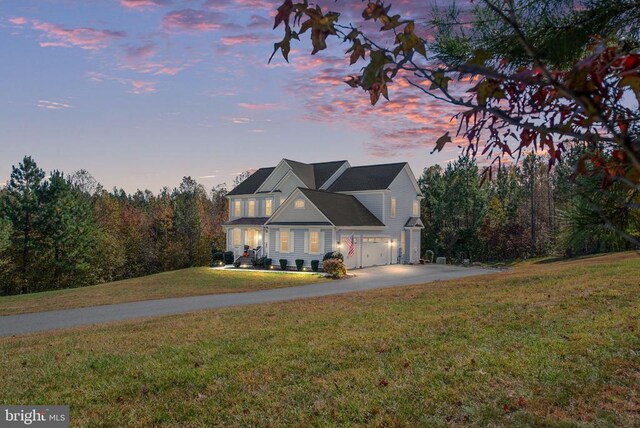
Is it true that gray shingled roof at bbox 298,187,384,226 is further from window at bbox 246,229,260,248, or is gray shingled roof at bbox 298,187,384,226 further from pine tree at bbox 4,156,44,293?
pine tree at bbox 4,156,44,293

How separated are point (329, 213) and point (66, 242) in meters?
25.4

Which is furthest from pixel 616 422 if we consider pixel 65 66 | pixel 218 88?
pixel 65 66

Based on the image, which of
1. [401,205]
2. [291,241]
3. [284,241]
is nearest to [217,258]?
[284,241]

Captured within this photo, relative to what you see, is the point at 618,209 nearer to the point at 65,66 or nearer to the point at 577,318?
the point at 577,318

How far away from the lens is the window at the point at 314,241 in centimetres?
3438

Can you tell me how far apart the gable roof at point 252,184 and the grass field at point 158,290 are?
1246 cm

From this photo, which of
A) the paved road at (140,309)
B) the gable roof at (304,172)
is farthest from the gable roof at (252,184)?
the paved road at (140,309)

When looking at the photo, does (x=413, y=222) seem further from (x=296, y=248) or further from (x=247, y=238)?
(x=247, y=238)

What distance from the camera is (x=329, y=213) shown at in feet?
112

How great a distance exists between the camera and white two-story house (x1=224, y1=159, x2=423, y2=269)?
34.7 metres

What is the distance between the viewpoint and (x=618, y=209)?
12.8 feet

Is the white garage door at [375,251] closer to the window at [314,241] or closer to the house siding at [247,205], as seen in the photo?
the window at [314,241]

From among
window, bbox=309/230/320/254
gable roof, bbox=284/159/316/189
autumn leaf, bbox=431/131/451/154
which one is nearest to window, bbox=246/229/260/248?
gable roof, bbox=284/159/316/189

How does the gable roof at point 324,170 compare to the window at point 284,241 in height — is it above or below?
above
